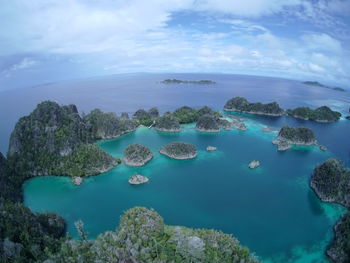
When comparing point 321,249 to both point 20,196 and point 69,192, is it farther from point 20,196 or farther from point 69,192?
point 20,196

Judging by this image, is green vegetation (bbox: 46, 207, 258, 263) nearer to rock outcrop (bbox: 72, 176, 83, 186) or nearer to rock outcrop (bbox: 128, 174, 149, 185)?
rock outcrop (bbox: 128, 174, 149, 185)

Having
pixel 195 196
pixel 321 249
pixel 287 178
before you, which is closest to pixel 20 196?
pixel 195 196

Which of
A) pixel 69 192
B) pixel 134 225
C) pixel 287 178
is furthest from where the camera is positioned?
pixel 287 178

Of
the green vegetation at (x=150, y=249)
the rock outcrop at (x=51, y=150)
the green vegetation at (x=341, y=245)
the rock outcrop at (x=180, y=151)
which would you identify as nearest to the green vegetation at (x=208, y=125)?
the rock outcrop at (x=180, y=151)

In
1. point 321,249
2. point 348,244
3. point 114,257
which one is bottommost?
point 321,249

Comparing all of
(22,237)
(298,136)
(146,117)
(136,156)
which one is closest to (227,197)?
(136,156)

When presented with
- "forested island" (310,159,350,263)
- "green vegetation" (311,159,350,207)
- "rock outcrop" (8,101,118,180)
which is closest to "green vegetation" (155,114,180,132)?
"rock outcrop" (8,101,118,180)
